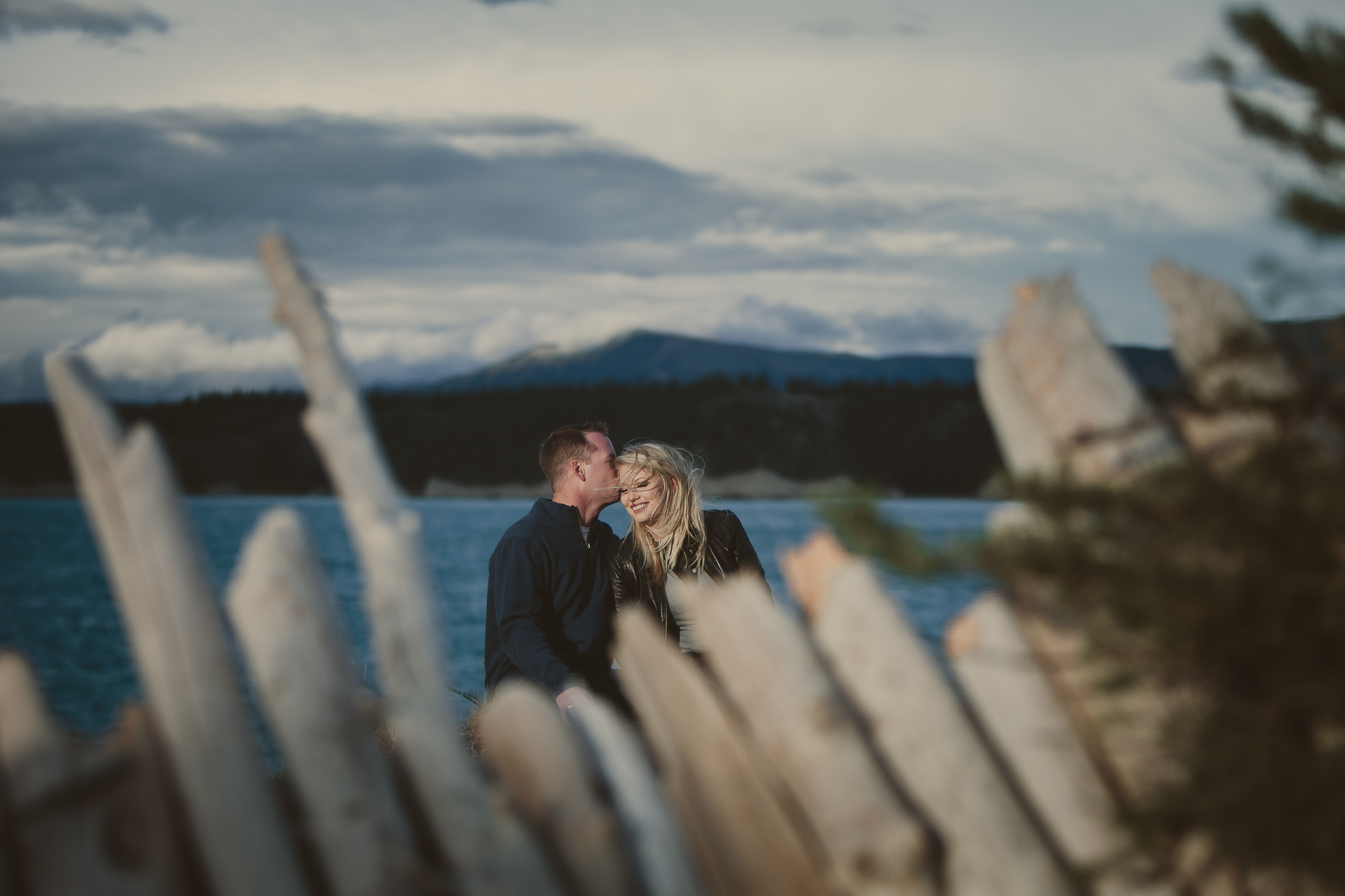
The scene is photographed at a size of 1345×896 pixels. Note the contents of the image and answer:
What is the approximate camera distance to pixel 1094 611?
2160 millimetres

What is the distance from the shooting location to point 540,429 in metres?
114

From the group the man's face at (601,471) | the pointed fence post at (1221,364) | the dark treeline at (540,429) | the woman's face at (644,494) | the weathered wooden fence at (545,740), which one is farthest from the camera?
the dark treeline at (540,429)

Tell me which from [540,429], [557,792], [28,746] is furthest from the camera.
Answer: [540,429]

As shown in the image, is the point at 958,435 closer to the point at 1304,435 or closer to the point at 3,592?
the point at 3,592

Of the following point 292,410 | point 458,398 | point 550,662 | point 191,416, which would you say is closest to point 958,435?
point 458,398

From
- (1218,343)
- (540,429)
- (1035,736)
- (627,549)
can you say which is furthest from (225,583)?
(540,429)

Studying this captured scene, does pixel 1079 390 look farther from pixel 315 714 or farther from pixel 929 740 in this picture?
pixel 315 714

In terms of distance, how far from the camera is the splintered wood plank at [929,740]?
2.25m

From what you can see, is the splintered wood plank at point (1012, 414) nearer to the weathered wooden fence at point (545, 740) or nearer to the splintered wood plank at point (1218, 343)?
the weathered wooden fence at point (545, 740)

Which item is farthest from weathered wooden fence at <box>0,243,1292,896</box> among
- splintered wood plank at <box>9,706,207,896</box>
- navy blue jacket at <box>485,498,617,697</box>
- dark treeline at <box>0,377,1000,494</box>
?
dark treeline at <box>0,377,1000,494</box>

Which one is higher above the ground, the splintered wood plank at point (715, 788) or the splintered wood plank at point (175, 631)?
the splintered wood plank at point (175, 631)

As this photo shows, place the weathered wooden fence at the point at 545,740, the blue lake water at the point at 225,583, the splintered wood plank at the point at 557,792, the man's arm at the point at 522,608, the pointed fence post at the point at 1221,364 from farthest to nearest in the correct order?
the blue lake water at the point at 225,583
the man's arm at the point at 522,608
the splintered wood plank at the point at 557,792
the weathered wooden fence at the point at 545,740
the pointed fence post at the point at 1221,364

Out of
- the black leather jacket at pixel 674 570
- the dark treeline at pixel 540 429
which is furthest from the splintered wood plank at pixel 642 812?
the dark treeline at pixel 540 429

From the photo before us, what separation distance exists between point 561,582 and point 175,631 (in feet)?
11.1
